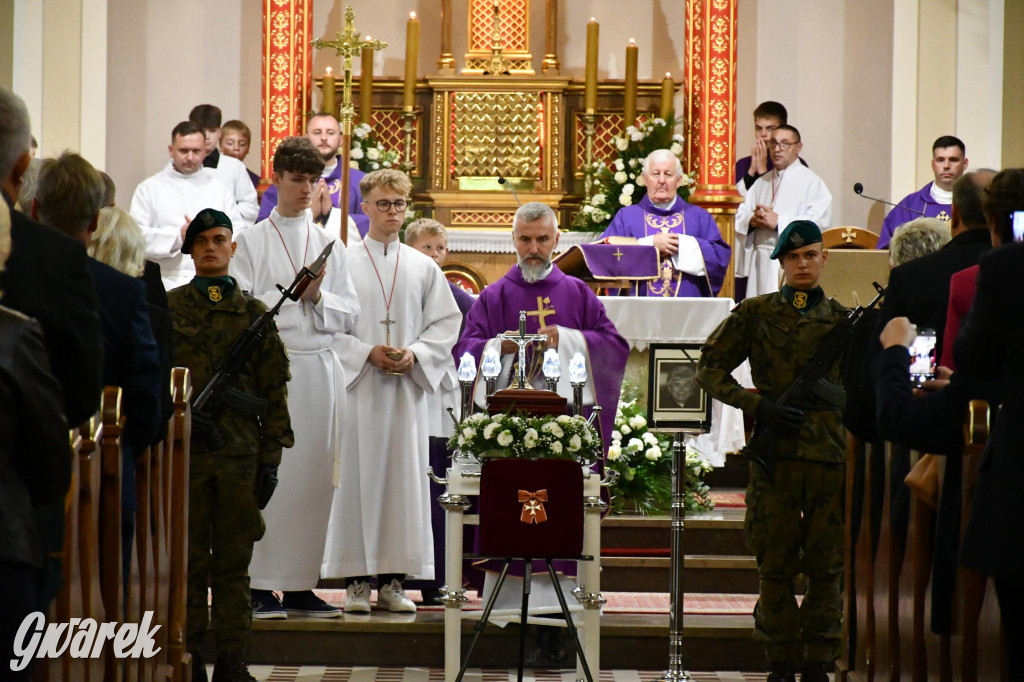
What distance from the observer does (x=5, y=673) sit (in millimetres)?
2703

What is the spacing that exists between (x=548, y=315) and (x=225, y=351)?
6.07 ft

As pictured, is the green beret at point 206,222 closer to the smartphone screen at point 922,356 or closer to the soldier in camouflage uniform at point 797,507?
the soldier in camouflage uniform at point 797,507

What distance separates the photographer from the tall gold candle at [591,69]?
36.6 ft

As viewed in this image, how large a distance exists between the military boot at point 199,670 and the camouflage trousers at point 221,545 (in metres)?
0.11

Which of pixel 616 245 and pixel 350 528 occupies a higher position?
pixel 616 245

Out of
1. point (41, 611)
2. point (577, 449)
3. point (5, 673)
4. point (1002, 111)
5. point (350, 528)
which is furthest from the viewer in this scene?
point (1002, 111)

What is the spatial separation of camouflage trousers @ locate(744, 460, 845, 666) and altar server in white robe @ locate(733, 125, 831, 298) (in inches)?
201

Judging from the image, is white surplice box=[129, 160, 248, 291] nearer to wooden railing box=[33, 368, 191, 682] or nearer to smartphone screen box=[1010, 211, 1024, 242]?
wooden railing box=[33, 368, 191, 682]

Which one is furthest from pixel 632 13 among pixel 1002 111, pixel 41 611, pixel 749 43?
pixel 41 611

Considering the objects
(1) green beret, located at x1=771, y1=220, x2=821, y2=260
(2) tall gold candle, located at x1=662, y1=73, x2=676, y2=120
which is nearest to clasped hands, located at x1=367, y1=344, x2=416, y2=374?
(1) green beret, located at x1=771, y1=220, x2=821, y2=260

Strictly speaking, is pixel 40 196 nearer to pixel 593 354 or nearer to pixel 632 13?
pixel 593 354

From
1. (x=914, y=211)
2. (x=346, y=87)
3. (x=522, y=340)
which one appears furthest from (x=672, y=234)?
(x=522, y=340)

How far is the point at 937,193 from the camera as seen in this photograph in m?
10.5

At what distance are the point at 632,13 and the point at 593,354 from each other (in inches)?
260
